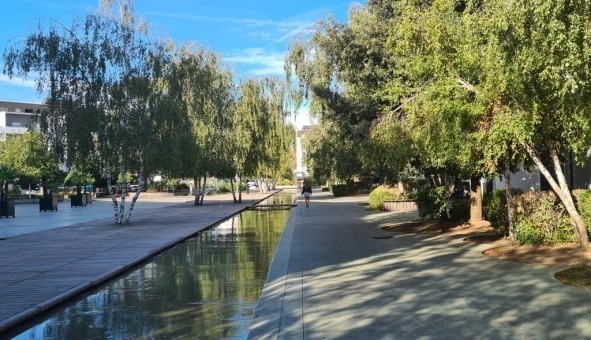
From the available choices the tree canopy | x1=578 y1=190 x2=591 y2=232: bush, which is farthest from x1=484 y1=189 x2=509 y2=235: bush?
x1=578 y1=190 x2=591 y2=232: bush

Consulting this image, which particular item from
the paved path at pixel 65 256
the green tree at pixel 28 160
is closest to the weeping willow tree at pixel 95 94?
the paved path at pixel 65 256

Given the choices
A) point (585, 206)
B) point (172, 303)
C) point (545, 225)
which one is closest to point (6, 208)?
point (172, 303)

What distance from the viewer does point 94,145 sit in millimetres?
20125

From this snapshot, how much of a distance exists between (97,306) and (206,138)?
88.1ft

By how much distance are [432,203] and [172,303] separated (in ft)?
36.8

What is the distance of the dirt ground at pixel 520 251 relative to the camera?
8.60m

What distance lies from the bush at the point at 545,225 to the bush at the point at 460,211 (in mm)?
5483

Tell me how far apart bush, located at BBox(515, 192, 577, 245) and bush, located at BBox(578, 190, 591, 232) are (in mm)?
476

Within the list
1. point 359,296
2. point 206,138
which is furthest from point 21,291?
point 206,138

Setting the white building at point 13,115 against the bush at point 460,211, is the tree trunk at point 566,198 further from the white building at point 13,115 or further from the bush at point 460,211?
the white building at point 13,115

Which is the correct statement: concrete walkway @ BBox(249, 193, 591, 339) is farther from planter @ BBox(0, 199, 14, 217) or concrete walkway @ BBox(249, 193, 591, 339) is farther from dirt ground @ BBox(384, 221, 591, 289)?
planter @ BBox(0, 199, 14, 217)

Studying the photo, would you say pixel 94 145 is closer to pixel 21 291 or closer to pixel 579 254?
pixel 21 291

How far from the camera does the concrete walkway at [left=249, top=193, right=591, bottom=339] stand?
6.02 m

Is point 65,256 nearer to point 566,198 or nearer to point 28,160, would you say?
point 566,198
